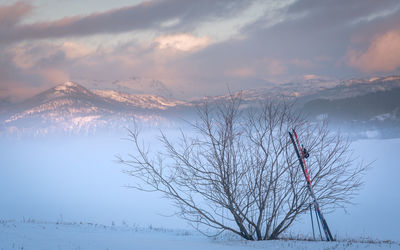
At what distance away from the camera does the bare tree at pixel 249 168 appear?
12.1m

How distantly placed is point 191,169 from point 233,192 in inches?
59.9

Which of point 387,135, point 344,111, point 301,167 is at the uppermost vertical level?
point 344,111

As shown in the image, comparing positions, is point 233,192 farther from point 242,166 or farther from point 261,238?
point 261,238

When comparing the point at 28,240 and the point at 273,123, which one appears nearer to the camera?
the point at 28,240

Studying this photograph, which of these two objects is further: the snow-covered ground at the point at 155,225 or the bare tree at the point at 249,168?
the bare tree at the point at 249,168

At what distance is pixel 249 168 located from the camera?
12.2 meters

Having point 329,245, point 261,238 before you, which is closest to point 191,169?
point 261,238

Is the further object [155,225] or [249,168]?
[155,225]

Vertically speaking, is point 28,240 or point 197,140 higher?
point 197,140

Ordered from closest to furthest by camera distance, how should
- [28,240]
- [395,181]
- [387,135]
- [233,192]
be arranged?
[28,240] → [233,192] → [395,181] → [387,135]

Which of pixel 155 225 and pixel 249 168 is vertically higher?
pixel 249 168

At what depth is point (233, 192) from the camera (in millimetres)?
11953

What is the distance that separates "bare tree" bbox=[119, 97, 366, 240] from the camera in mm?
12094

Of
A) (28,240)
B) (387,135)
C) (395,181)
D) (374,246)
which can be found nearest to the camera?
(28,240)
